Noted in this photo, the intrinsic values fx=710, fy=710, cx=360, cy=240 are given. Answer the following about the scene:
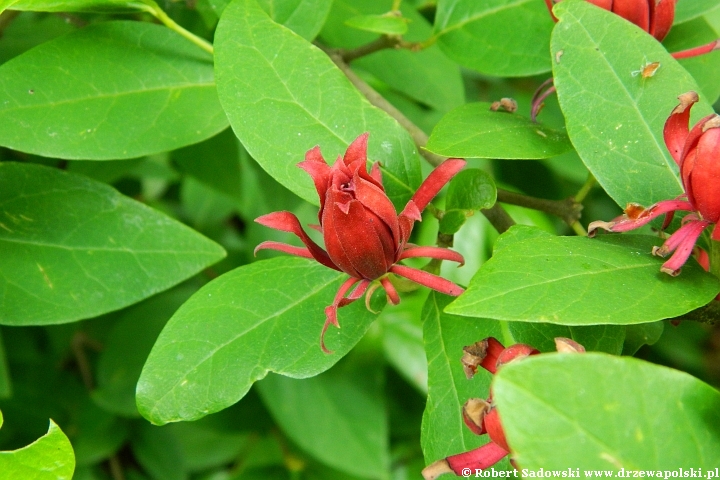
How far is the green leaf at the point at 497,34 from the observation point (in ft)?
3.71

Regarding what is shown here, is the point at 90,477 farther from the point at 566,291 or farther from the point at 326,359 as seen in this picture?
the point at 566,291

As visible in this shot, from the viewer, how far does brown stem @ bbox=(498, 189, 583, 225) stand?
101cm

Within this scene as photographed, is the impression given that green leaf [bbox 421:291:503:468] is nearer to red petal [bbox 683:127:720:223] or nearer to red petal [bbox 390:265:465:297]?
red petal [bbox 390:265:465:297]

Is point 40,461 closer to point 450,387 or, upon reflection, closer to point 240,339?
point 240,339

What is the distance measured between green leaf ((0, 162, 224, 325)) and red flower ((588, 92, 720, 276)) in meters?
0.58

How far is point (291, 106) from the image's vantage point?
0.89 metres

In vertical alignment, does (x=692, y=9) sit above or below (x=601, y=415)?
above

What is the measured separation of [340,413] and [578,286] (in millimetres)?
1056

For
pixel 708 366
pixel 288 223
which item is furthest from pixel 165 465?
pixel 708 366

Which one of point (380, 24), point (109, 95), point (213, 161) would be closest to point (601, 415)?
point (380, 24)

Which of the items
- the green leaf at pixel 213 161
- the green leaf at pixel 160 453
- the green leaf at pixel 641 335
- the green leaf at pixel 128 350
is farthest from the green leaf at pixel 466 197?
the green leaf at pixel 160 453

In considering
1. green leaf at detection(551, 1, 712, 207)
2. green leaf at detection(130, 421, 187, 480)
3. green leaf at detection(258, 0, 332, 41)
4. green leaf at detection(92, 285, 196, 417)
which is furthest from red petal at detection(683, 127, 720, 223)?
green leaf at detection(130, 421, 187, 480)

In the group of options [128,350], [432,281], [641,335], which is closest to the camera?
[432,281]

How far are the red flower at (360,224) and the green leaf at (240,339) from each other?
6 centimetres
